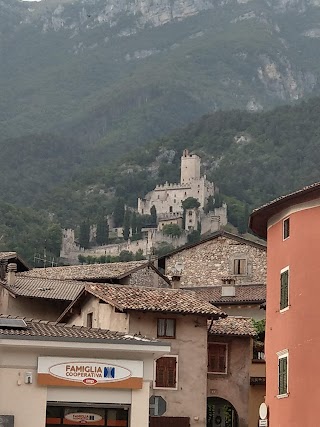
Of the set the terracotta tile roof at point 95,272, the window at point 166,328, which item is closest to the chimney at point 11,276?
the terracotta tile roof at point 95,272

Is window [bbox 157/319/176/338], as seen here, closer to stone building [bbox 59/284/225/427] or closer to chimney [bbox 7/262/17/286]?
stone building [bbox 59/284/225/427]

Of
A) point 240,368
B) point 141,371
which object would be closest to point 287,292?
point 141,371

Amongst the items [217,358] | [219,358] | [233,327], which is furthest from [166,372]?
[233,327]

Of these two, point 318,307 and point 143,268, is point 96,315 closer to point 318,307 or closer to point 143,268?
point 318,307

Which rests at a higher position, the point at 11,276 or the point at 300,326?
the point at 11,276

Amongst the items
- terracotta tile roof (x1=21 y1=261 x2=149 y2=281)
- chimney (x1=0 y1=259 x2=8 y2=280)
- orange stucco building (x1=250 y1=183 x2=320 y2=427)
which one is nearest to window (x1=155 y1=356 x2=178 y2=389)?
orange stucco building (x1=250 y1=183 x2=320 y2=427)

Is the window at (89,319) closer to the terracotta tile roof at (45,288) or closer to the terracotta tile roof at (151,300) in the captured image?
the terracotta tile roof at (151,300)

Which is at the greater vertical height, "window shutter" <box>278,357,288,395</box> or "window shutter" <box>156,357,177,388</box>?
"window shutter" <box>156,357,177,388</box>

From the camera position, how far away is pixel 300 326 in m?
35.7

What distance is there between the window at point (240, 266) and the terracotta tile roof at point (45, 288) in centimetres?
1556

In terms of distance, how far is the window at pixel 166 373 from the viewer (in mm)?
46656

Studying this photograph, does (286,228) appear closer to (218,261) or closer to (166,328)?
(166,328)

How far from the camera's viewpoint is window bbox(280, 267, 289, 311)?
122 ft

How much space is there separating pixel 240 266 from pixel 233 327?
2570cm
